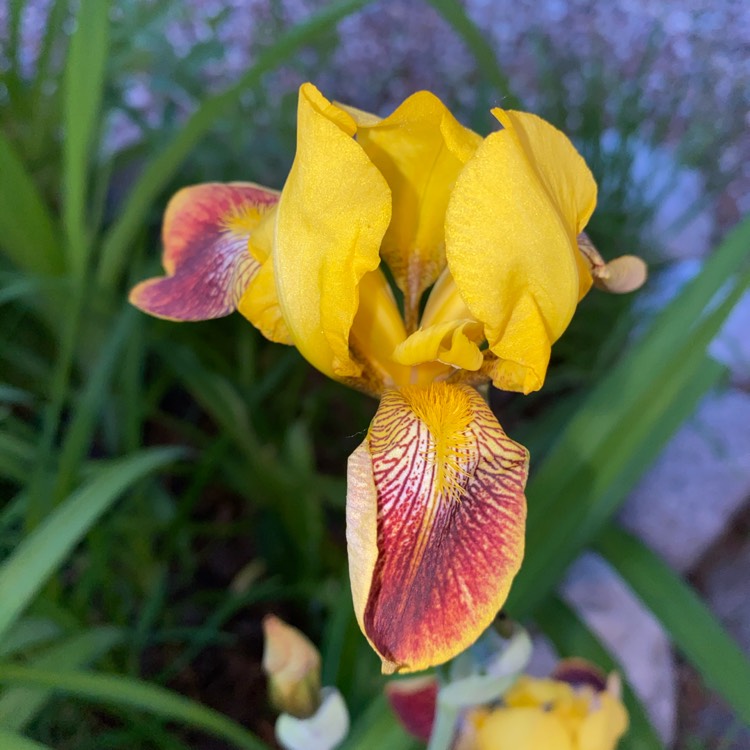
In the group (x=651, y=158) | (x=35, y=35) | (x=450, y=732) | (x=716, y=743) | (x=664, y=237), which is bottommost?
(x=716, y=743)

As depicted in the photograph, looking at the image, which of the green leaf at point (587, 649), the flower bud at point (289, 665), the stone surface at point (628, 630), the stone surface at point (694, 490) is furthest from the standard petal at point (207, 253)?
the stone surface at point (694, 490)

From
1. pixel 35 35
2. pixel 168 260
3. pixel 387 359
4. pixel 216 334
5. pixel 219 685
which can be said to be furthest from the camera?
pixel 35 35

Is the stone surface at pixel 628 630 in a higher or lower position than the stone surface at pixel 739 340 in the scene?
lower

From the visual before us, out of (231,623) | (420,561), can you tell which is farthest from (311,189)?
(231,623)

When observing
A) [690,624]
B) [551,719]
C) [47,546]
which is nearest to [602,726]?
[551,719]

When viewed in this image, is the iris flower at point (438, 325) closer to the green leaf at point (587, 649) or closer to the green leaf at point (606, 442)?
the green leaf at point (606, 442)

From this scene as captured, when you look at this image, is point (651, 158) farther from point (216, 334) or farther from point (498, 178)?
point (498, 178)

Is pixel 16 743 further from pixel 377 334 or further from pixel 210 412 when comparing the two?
pixel 210 412

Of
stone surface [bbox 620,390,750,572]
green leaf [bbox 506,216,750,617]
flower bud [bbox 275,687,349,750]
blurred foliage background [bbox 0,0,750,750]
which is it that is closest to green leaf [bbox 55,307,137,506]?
blurred foliage background [bbox 0,0,750,750]
